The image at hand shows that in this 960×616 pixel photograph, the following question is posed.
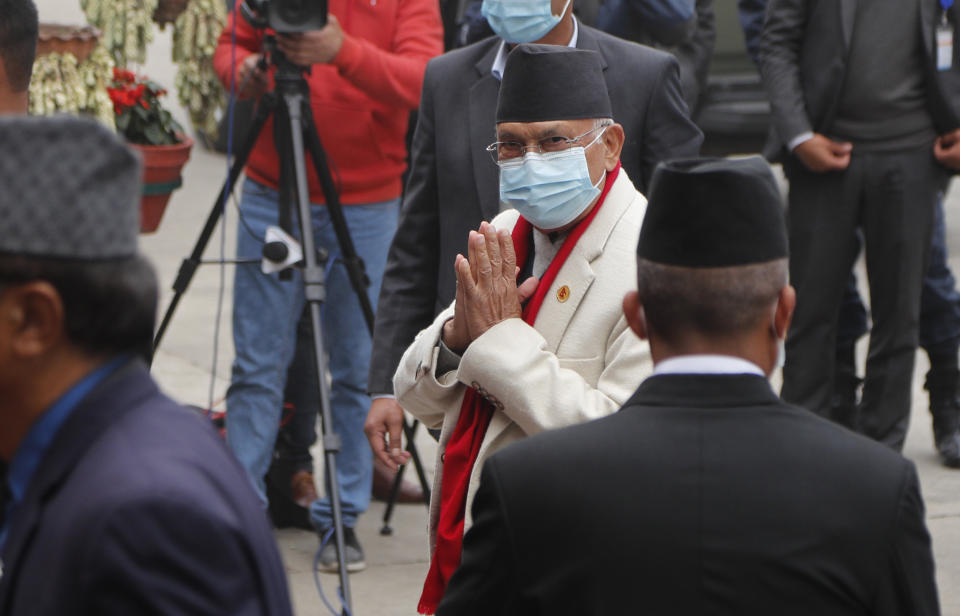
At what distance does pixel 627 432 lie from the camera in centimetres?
175

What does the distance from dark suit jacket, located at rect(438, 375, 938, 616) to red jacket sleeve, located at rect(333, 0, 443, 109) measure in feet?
8.47

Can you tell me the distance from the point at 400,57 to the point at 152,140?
94cm

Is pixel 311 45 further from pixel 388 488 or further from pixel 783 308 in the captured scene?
pixel 783 308

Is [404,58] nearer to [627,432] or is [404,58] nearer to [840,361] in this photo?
[840,361]

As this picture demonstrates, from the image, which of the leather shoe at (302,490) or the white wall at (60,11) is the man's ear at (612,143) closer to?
the leather shoe at (302,490)

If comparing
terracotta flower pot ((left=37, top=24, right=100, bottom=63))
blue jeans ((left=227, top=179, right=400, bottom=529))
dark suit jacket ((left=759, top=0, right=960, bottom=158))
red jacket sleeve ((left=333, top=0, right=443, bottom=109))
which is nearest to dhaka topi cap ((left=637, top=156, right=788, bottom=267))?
red jacket sleeve ((left=333, top=0, right=443, bottom=109))

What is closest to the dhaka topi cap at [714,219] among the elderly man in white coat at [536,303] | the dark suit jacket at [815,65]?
the elderly man in white coat at [536,303]

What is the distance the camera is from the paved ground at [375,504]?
14.3ft

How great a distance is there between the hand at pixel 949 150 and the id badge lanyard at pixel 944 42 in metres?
0.23

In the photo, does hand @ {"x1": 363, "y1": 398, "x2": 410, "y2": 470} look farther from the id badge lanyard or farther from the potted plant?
the id badge lanyard

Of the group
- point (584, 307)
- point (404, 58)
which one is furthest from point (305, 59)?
point (584, 307)

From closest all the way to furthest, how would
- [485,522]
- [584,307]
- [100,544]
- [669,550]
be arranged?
1. [100,544]
2. [669,550]
3. [485,522]
4. [584,307]

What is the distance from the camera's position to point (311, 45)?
405 centimetres

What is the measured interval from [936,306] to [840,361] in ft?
1.34
